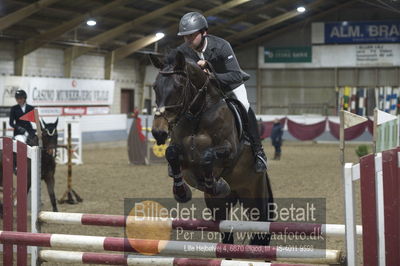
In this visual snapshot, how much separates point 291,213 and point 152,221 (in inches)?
149

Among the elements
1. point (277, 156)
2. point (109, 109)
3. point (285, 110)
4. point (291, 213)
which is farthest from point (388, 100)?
point (291, 213)

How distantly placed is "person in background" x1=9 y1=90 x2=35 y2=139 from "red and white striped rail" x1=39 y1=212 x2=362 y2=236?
3.67m

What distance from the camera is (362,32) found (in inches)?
930

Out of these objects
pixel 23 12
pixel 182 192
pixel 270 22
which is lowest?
pixel 182 192

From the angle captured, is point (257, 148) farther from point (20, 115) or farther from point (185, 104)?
point (20, 115)

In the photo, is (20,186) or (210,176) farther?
(20,186)

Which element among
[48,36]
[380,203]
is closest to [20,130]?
[380,203]

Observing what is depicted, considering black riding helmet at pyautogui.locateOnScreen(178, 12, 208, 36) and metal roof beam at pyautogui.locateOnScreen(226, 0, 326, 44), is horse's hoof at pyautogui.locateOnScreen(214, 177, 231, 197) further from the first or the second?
metal roof beam at pyautogui.locateOnScreen(226, 0, 326, 44)

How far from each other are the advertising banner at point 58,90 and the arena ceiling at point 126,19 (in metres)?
1.21

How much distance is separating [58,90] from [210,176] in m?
15.1

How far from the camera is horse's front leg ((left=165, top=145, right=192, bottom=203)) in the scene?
3355mm

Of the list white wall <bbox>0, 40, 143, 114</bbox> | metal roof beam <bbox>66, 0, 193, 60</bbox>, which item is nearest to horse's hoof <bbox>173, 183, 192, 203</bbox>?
metal roof beam <bbox>66, 0, 193, 60</bbox>

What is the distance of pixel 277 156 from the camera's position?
49.6 feet

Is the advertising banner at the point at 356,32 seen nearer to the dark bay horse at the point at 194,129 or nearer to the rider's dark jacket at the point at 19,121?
the rider's dark jacket at the point at 19,121
